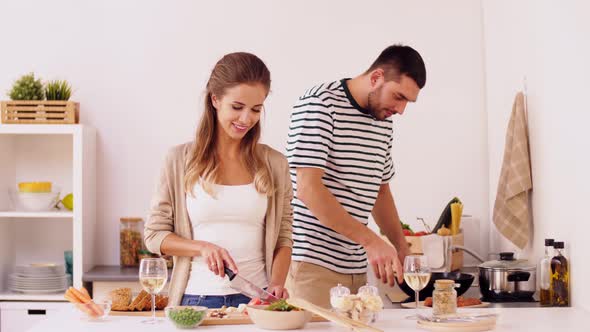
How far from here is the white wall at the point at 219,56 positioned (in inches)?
178

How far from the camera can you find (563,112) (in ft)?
10.0

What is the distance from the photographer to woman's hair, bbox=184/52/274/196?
2.54 m

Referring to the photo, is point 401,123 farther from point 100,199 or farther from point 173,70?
point 100,199

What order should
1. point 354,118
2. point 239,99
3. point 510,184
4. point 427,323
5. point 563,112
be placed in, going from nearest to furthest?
point 427,323, point 239,99, point 354,118, point 563,112, point 510,184

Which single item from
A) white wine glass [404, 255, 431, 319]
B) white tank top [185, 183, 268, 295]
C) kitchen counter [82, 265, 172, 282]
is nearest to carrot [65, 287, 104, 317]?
white tank top [185, 183, 268, 295]

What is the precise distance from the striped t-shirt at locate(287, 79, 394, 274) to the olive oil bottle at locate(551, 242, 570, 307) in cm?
71

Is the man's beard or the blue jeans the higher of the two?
the man's beard

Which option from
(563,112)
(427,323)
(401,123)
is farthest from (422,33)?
(427,323)

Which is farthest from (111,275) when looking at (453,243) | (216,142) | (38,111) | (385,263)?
(385,263)

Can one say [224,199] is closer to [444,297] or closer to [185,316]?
[185,316]

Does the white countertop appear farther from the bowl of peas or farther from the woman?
the woman

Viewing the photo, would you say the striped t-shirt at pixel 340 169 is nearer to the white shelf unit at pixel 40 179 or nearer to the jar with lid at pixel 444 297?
the jar with lid at pixel 444 297

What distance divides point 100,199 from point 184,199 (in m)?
2.13

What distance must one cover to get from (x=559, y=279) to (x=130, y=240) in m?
2.25
